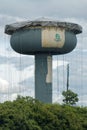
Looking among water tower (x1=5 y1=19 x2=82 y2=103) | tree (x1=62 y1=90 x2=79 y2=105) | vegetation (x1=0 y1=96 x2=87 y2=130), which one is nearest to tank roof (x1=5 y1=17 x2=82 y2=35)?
water tower (x1=5 y1=19 x2=82 y2=103)

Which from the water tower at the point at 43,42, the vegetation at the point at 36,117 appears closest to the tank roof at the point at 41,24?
the water tower at the point at 43,42


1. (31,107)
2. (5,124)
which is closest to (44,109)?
(31,107)

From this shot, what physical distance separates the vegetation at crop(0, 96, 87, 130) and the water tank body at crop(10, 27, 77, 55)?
1730 cm

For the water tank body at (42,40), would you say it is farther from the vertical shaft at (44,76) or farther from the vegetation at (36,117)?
the vegetation at (36,117)

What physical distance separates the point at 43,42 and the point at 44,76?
5130 millimetres

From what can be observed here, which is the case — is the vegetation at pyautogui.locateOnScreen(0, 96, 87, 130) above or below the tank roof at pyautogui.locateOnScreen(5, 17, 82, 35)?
below

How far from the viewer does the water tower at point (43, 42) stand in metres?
73.1

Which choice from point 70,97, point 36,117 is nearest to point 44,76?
point 70,97

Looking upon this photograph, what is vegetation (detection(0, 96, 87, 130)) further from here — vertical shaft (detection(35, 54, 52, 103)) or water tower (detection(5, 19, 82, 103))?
vertical shaft (detection(35, 54, 52, 103))

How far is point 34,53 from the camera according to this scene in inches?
2985

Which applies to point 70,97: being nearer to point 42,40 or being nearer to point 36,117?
point 42,40

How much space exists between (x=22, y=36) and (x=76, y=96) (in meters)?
10.8

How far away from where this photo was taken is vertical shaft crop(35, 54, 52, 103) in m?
75.3

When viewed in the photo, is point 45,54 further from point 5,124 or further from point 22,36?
point 5,124
